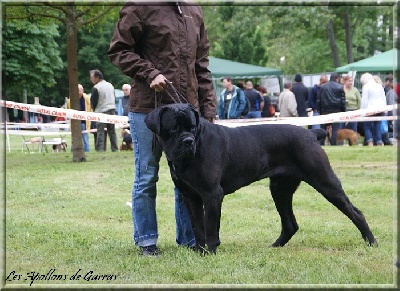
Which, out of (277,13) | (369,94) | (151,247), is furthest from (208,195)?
(277,13)

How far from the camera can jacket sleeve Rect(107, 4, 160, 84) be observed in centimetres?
530

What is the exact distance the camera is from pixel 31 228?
682 centimetres

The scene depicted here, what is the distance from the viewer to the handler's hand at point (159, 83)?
5211mm

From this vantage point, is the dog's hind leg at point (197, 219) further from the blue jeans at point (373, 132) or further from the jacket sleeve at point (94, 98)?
the blue jeans at point (373, 132)

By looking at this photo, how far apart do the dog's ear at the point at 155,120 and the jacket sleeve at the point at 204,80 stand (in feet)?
2.83

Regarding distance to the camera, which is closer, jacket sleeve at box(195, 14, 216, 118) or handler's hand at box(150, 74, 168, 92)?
handler's hand at box(150, 74, 168, 92)

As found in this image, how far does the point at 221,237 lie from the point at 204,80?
4.77 ft

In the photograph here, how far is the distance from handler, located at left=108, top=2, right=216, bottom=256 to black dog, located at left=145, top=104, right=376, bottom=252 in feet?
1.09

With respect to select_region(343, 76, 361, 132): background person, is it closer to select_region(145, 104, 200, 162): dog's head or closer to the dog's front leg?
the dog's front leg

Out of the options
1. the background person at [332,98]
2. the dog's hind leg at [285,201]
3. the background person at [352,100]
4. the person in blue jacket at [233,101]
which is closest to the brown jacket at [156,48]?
the dog's hind leg at [285,201]

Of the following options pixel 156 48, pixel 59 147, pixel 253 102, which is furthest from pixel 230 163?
pixel 59 147

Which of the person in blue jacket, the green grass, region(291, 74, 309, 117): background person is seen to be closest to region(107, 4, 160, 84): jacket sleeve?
the green grass

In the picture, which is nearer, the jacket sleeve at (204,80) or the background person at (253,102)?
the jacket sleeve at (204,80)

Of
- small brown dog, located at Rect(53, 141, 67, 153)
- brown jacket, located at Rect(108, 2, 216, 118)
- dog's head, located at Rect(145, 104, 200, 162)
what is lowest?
small brown dog, located at Rect(53, 141, 67, 153)
